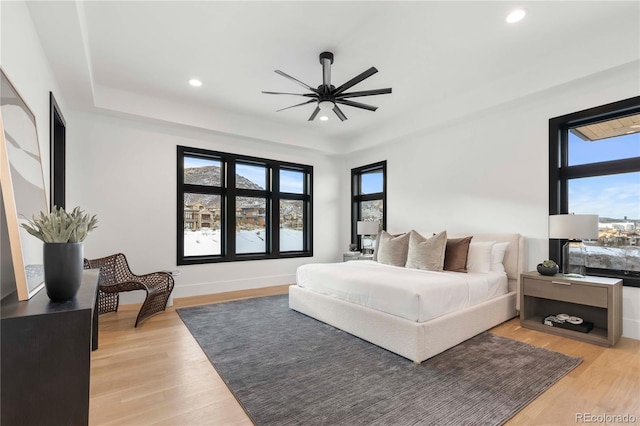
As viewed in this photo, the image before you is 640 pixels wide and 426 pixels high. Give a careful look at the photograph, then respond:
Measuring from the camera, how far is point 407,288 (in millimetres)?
2705

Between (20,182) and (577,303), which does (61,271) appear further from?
(577,303)

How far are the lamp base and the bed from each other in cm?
46

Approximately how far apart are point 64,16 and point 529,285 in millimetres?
4847

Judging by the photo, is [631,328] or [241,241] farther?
[241,241]

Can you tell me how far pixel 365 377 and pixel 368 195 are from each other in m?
4.37

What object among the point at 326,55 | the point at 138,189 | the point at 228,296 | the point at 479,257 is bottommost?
the point at 228,296

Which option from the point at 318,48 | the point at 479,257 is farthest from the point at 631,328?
the point at 318,48

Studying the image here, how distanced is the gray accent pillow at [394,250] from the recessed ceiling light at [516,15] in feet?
8.45

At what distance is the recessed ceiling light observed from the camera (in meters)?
2.57

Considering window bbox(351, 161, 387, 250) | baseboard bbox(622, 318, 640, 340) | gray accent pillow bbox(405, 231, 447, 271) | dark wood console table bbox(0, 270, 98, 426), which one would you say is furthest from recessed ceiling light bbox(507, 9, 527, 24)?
dark wood console table bbox(0, 270, 98, 426)

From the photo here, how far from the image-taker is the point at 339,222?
6828 mm

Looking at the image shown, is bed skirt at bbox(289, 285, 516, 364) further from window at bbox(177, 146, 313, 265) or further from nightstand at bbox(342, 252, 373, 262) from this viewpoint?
window at bbox(177, 146, 313, 265)

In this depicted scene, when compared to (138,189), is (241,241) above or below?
below

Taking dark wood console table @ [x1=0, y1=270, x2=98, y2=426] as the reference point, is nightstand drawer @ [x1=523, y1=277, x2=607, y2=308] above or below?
below
